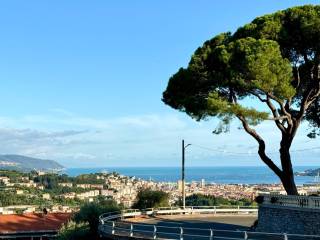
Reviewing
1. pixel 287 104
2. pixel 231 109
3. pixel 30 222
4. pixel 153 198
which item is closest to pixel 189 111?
pixel 231 109

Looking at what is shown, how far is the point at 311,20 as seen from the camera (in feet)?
89.0

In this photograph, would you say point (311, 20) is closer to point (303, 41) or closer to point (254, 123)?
point (303, 41)

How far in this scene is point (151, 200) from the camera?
42.1 m

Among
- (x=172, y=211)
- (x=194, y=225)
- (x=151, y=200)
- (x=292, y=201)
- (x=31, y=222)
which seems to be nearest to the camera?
(x=292, y=201)

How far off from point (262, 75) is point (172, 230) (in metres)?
8.92

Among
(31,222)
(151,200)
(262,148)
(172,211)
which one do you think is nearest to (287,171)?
(262,148)

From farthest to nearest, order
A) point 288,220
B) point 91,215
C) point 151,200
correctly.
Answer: point 151,200 < point 91,215 < point 288,220

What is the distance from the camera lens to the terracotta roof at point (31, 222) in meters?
46.1

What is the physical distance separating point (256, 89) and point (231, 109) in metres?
1.86

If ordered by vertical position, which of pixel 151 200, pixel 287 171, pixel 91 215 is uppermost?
pixel 287 171

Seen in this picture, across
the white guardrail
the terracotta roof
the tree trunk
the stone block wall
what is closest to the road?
the white guardrail

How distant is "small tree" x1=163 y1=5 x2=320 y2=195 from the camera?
1043 inches

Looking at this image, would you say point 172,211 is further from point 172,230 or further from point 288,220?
point 288,220

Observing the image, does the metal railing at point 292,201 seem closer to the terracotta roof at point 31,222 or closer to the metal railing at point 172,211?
the metal railing at point 172,211
